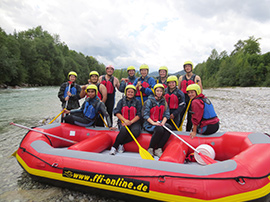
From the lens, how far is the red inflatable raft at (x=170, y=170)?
188 centimetres

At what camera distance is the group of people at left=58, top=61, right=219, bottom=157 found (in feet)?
10.4

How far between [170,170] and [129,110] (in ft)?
5.60

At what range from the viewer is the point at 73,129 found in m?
3.89

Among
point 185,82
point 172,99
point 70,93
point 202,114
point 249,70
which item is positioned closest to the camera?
point 202,114

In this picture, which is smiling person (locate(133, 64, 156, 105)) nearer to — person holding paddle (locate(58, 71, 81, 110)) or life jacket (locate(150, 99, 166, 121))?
life jacket (locate(150, 99, 166, 121))

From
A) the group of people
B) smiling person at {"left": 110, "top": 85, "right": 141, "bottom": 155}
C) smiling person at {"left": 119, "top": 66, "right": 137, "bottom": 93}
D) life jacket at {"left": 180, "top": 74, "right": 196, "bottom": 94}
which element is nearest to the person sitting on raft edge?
the group of people

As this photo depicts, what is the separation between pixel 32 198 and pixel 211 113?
3.44 metres

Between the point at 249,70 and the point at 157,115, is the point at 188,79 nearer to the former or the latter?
the point at 157,115

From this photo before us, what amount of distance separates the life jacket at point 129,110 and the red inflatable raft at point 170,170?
95cm

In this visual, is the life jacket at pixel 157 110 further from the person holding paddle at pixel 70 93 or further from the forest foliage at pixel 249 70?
the forest foliage at pixel 249 70

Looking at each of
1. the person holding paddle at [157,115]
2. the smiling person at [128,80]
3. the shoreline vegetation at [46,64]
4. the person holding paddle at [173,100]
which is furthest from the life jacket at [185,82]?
the shoreline vegetation at [46,64]

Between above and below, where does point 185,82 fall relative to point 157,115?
above

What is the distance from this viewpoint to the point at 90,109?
3844mm

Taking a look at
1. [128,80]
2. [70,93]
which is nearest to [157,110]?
[128,80]
